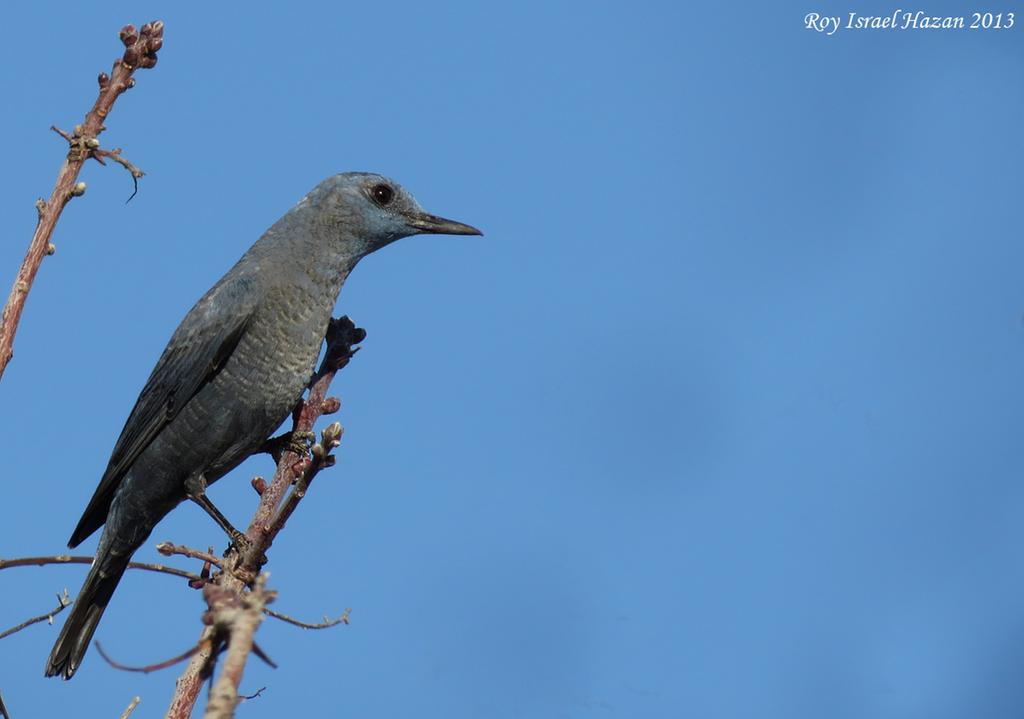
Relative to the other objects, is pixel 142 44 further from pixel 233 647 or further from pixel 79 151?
pixel 233 647

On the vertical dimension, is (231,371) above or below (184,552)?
above

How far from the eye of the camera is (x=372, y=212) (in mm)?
7398

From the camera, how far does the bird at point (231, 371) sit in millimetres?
6812

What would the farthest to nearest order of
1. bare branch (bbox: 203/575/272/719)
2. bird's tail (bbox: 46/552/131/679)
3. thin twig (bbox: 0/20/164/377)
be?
1. bird's tail (bbox: 46/552/131/679)
2. thin twig (bbox: 0/20/164/377)
3. bare branch (bbox: 203/575/272/719)

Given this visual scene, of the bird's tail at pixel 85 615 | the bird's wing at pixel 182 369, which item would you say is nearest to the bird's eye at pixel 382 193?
the bird's wing at pixel 182 369

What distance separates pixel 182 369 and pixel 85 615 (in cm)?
152

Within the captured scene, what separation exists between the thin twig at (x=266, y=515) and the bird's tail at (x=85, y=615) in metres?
1.45

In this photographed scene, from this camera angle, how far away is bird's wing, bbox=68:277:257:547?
22.8 feet

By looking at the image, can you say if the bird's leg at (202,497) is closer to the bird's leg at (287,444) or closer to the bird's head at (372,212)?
the bird's leg at (287,444)

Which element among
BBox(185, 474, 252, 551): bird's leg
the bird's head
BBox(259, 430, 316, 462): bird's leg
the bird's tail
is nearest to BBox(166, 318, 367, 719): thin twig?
BBox(259, 430, 316, 462): bird's leg

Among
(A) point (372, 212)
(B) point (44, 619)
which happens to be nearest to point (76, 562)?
(B) point (44, 619)

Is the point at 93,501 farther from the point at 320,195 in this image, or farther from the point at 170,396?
the point at 320,195

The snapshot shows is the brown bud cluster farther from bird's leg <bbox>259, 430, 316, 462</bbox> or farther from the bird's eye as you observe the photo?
the bird's eye

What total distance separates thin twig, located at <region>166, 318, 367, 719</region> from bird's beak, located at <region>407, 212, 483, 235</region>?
3.42 ft
